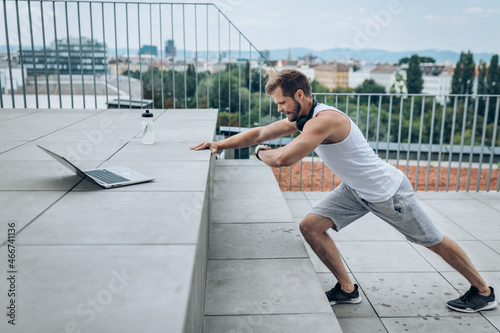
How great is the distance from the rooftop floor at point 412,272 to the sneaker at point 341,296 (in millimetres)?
27

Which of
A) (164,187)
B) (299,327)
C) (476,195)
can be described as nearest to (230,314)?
(299,327)

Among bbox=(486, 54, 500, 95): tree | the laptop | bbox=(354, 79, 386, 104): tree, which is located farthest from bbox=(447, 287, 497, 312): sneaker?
→ bbox=(486, 54, 500, 95): tree

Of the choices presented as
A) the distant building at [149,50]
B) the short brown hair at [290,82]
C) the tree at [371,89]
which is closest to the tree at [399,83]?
the tree at [371,89]

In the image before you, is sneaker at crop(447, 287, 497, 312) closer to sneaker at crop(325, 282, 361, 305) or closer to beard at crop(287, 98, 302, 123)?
sneaker at crop(325, 282, 361, 305)

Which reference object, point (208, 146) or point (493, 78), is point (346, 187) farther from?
point (493, 78)

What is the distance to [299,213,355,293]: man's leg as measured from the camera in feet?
7.77

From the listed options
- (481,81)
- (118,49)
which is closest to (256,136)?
(118,49)

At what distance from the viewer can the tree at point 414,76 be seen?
151ft

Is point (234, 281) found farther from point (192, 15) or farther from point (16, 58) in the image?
point (16, 58)

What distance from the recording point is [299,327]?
1.77 meters

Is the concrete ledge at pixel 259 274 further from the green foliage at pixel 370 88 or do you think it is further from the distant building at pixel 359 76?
the distant building at pixel 359 76

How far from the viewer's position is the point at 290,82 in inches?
87.7

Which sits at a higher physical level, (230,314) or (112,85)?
(112,85)

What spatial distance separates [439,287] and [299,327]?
4.04ft
